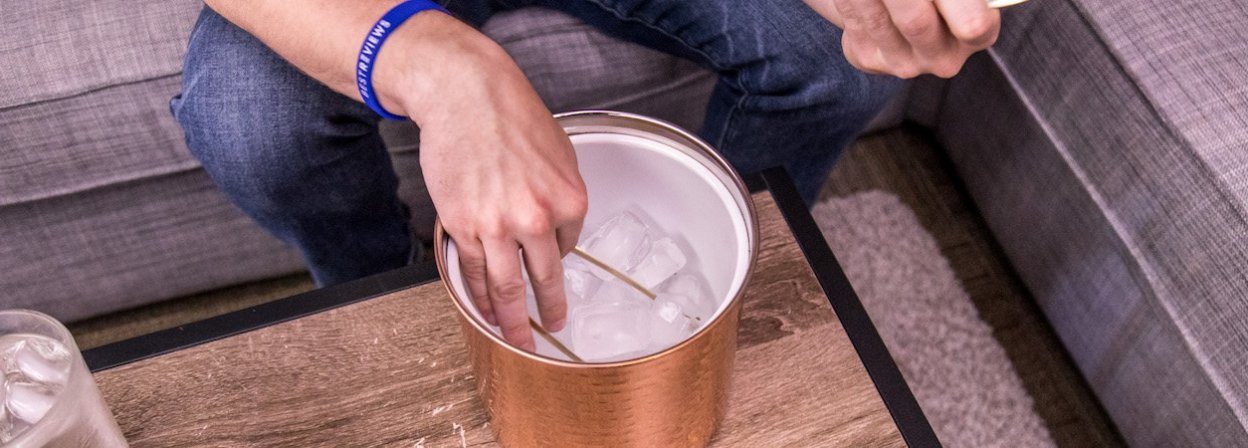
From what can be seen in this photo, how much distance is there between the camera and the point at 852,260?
1222mm

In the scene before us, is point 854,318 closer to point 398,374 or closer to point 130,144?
point 398,374

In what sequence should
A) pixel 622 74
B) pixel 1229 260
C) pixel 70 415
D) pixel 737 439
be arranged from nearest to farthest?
1. pixel 70 415
2. pixel 737 439
3. pixel 1229 260
4. pixel 622 74

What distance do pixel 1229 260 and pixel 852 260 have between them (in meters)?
0.47

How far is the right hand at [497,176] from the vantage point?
1.79 ft

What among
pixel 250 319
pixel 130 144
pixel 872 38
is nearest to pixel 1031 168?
pixel 872 38

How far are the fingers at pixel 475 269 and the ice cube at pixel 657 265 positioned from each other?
0.34 feet

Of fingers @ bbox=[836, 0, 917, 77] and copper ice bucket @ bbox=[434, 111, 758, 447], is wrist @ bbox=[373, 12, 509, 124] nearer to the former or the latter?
copper ice bucket @ bbox=[434, 111, 758, 447]

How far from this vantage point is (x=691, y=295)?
0.61 m

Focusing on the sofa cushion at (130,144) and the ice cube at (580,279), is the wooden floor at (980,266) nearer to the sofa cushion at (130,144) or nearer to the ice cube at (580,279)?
the sofa cushion at (130,144)

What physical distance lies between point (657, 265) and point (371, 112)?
14.5 inches

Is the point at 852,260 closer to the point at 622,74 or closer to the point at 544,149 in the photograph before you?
the point at 622,74

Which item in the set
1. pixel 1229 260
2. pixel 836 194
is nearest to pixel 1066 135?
pixel 1229 260

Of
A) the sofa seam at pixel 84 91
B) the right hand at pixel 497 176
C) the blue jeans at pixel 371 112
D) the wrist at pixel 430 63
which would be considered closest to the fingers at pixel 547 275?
the right hand at pixel 497 176

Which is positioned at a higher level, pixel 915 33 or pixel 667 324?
pixel 915 33
